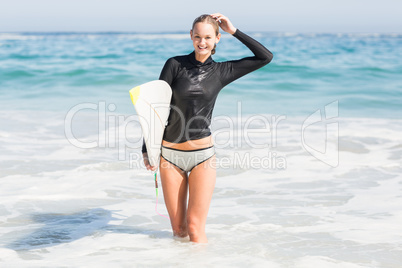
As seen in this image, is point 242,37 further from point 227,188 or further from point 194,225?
point 227,188

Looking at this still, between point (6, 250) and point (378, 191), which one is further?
point (378, 191)

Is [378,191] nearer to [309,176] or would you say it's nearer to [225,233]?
[309,176]

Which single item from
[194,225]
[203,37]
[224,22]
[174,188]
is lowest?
[194,225]

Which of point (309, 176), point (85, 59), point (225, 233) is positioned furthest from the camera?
point (85, 59)

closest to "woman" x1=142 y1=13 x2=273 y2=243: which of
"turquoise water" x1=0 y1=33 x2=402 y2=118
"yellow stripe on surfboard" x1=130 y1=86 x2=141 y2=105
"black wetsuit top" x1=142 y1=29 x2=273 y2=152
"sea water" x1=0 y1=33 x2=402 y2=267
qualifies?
"black wetsuit top" x1=142 y1=29 x2=273 y2=152

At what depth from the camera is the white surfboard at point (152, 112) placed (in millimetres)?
4047

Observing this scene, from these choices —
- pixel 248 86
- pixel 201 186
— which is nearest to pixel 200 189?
pixel 201 186

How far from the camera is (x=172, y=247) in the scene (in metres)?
4.56

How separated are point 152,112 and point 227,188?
9.69ft

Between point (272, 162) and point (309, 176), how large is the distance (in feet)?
2.78

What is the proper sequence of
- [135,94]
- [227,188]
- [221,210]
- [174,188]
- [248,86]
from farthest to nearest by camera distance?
[248,86]
[227,188]
[221,210]
[174,188]
[135,94]

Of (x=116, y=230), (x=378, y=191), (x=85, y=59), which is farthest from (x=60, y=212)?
(x=85, y=59)

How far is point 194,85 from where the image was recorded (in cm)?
400

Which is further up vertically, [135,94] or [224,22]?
[224,22]
